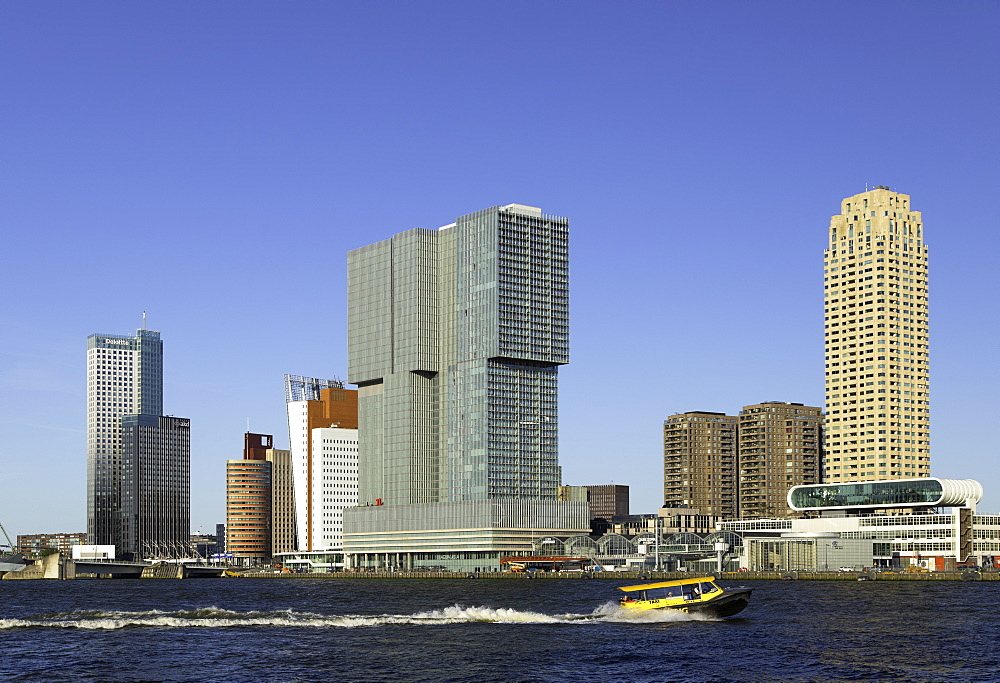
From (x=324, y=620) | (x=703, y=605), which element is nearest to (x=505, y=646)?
(x=703, y=605)

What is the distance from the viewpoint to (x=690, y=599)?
14800 cm


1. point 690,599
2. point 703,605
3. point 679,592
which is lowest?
point 703,605

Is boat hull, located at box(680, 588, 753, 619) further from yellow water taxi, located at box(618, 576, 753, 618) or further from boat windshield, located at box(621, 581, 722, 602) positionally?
boat windshield, located at box(621, 581, 722, 602)

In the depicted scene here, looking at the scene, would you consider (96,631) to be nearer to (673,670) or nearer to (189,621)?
(189,621)

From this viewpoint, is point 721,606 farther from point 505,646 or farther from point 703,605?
point 505,646

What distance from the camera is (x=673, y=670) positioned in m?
106

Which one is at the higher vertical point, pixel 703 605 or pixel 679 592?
pixel 679 592

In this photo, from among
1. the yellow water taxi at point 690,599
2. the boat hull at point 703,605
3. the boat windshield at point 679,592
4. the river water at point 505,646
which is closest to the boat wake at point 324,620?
the river water at point 505,646

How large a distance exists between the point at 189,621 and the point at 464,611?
28912mm

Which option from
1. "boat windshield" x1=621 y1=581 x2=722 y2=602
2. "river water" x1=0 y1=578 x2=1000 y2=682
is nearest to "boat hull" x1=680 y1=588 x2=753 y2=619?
"boat windshield" x1=621 y1=581 x2=722 y2=602

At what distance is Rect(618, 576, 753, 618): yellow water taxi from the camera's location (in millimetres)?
147750

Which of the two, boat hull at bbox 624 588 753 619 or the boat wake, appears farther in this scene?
boat hull at bbox 624 588 753 619

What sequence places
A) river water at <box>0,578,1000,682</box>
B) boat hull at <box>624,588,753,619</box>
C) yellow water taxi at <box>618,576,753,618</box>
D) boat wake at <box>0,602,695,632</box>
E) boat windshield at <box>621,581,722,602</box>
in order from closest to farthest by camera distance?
river water at <box>0,578,1000,682</box> → boat wake at <box>0,602,695,632</box> → boat hull at <box>624,588,753,619</box> → yellow water taxi at <box>618,576,753,618</box> → boat windshield at <box>621,581,722,602</box>

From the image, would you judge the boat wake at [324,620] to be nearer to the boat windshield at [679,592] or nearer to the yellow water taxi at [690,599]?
the yellow water taxi at [690,599]
